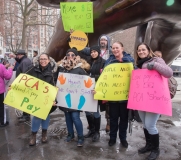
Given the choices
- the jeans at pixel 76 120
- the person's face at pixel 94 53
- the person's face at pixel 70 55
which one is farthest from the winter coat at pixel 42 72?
the person's face at pixel 94 53

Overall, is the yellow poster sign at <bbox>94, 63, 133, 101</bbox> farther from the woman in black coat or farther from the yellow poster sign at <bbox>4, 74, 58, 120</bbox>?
Result: the yellow poster sign at <bbox>4, 74, 58, 120</bbox>

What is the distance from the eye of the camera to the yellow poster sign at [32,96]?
10.9ft

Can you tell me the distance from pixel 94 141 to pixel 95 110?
0.54 meters

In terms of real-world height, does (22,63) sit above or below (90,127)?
above

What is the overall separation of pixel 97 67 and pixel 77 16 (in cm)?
105

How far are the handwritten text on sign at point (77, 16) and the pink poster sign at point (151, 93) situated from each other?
1.44 meters

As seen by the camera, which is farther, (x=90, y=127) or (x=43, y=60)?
(x=90, y=127)

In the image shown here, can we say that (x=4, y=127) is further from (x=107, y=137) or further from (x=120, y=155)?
(x=120, y=155)

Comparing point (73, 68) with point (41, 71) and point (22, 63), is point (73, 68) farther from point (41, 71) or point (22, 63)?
point (22, 63)

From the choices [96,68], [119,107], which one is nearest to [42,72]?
[96,68]

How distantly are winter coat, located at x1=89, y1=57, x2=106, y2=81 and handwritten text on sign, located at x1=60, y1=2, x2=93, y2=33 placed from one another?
2.31ft

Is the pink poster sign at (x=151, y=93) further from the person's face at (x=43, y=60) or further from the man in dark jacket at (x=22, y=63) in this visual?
the man in dark jacket at (x=22, y=63)

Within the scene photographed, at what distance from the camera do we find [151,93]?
9.33ft

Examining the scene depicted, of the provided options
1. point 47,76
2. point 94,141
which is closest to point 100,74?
point 47,76
